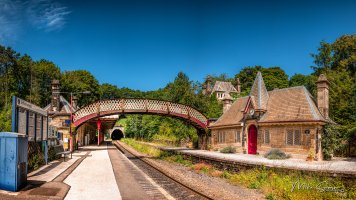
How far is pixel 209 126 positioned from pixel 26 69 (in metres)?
46.0

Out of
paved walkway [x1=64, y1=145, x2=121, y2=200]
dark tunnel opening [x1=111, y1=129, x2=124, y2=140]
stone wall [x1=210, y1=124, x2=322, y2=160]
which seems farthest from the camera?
dark tunnel opening [x1=111, y1=129, x2=124, y2=140]

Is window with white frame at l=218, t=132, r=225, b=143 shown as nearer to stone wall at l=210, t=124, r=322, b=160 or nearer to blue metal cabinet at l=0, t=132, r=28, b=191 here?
stone wall at l=210, t=124, r=322, b=160

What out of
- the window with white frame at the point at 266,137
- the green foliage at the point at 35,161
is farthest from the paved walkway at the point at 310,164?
the green foliage at the point at 35,161

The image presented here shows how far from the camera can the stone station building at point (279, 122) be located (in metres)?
23.3

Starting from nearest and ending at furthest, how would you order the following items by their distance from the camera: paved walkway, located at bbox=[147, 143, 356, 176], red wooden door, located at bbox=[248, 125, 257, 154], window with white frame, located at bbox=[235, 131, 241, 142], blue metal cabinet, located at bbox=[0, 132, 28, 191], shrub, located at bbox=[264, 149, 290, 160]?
blue metal cabinet, located at bbox=[0, 132, 28, 191]
paved walkway, located at bbox=[147, 143, 356, 176]
shrub, located at bbox=[264, 149, 290, 160]
red wooden door, located at bbox=[248, 125, 257, 154]
window with white frame, located at bbox=[235, 131, 241, 142]

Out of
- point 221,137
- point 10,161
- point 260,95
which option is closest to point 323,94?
point 260,95

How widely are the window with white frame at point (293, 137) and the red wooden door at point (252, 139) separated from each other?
4.32 meters

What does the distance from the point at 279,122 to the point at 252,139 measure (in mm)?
4246

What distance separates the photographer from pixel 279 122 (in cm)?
2542

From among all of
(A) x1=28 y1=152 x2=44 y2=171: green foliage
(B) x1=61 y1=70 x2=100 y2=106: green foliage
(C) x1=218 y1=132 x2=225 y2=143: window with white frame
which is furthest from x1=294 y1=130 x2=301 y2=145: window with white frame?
(B) x1=61 y1=70 x2=100 y2=106: green foliage

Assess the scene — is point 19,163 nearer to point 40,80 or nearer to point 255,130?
point 255,130

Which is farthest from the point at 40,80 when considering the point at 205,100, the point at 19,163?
the point at 19,163

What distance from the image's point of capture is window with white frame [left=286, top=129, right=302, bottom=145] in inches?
942

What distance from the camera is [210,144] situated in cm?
3484
